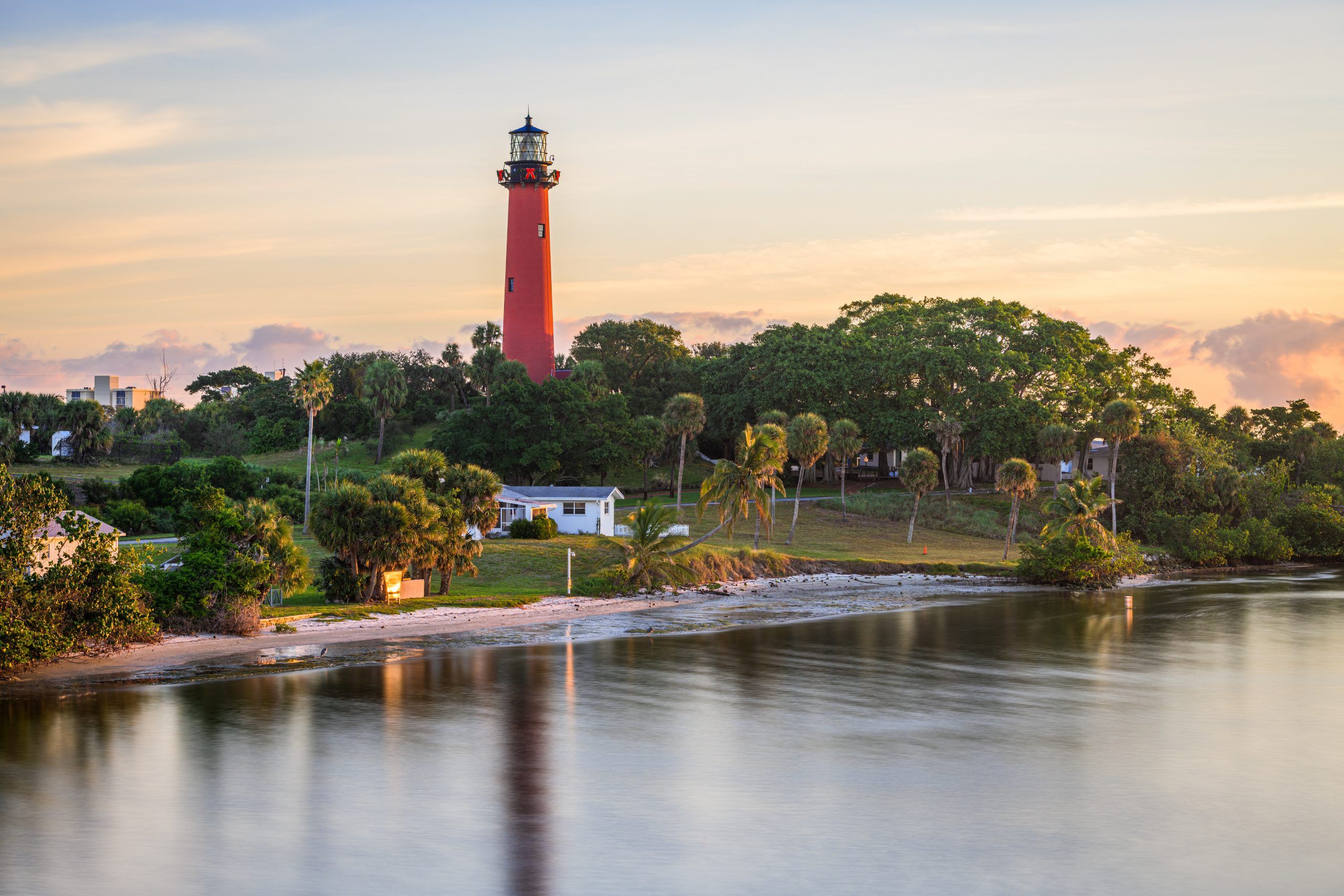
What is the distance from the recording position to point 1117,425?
76062mm

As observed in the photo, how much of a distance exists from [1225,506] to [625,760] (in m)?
64.9

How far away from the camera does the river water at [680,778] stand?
60.0 ft

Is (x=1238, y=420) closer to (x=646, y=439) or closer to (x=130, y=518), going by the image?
(x=646, y=439)

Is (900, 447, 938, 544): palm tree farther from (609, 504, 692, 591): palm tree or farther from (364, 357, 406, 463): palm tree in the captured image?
(364, 357, 406, 463): palm tree

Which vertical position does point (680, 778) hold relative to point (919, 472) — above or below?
below

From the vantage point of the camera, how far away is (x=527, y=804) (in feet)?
71.6

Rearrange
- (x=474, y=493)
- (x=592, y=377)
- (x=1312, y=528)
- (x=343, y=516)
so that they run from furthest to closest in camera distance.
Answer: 1. (x=592, y=377)
2. (x=1312, y=528)
3. (x=474, y=493)
4. (x=343, y=516)

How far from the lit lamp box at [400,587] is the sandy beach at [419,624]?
1715 mm

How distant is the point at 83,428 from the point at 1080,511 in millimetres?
60804

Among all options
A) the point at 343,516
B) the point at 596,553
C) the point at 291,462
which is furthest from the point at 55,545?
the point at 291,462

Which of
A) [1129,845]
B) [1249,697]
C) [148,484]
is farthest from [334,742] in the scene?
[148,484]

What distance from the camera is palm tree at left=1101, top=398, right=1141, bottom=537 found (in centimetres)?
7588

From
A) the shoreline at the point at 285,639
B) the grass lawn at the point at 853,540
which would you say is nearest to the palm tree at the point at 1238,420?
the grass lawn at the point at 853,540

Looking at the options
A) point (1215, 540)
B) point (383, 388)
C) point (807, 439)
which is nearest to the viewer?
point (807, 439)
